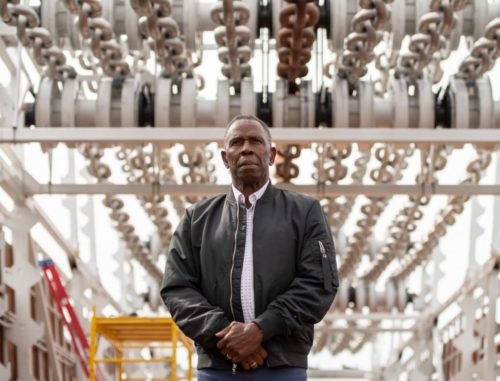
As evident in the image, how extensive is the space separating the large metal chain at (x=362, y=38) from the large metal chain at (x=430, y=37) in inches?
9.8

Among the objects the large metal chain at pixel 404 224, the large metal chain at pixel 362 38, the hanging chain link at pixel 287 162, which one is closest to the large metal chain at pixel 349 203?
the large metal chain at pixel 404 224

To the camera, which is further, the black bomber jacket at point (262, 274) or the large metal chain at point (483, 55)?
the large metal chain at point (483, 55)

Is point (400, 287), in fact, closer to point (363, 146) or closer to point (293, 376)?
point (363, 146)

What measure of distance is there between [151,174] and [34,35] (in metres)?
3.99

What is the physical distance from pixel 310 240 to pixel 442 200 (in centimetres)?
1093

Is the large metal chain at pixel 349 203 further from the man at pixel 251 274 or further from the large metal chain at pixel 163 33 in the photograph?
the man at pixel 251 274

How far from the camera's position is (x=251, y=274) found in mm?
3590

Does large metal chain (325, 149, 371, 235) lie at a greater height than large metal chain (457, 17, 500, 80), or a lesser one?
lesser

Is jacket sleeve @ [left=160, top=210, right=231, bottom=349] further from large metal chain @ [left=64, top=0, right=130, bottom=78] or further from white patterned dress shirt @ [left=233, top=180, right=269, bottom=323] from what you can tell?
large metal chain @ [left=64, top=0, right=130, bottom=78]

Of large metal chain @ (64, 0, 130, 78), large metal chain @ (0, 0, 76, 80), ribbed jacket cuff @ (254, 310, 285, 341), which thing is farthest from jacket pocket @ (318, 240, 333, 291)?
large metal chain @ (0, 0, 76, 80)

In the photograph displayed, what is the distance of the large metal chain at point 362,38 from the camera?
7.33 meters

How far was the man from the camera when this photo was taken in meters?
3.51

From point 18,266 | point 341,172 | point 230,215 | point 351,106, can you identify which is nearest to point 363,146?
point 351,106

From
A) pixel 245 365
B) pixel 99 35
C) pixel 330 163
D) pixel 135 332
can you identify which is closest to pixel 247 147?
pixel 245 365
